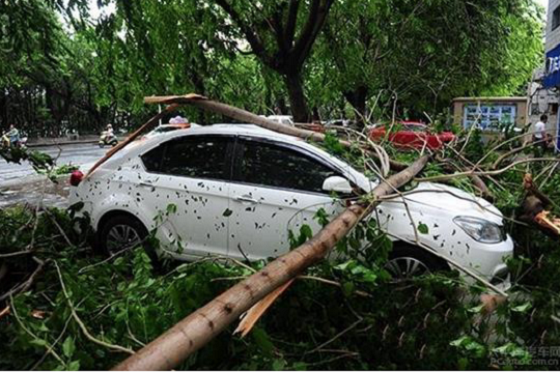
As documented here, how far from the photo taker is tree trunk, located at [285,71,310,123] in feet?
33.0

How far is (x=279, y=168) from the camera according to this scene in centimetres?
452

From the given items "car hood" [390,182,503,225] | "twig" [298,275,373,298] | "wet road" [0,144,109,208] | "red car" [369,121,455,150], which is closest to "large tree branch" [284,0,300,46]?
"red car" [369,121,455,150]

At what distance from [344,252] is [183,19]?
761 cm

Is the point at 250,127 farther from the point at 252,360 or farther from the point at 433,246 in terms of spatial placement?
the point at 252,360

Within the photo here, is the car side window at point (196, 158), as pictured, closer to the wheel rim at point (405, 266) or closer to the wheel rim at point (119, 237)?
the wheel rim at point (119, 237)

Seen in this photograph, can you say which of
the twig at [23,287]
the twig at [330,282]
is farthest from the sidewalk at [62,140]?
the twig at [330,282]

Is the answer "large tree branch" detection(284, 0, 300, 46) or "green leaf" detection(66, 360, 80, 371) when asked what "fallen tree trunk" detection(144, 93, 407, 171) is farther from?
"large tree branch" detection(284, 0, 300, 46)

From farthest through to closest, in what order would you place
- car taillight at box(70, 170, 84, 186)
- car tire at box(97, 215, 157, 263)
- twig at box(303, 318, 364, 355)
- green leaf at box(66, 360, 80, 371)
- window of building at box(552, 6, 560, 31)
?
window of building at box(552, 6, 560, 31) → car taillight at box(70, 170, 84, 186) → car tire at box(97, 215, 157, 263) → twig at box(303, 318, 364, 355) → green leaf at box(66, 360, 80, 371)

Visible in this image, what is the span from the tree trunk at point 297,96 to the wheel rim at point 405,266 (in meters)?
6.64

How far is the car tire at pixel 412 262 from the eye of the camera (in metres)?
3.93

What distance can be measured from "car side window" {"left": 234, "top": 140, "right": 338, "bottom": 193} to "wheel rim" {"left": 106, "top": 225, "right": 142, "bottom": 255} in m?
1.27

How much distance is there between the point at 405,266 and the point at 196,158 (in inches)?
87.7

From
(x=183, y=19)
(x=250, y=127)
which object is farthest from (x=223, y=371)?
(x=183, y=19)

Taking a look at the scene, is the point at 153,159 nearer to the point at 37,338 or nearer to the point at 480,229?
the point at 37,338
